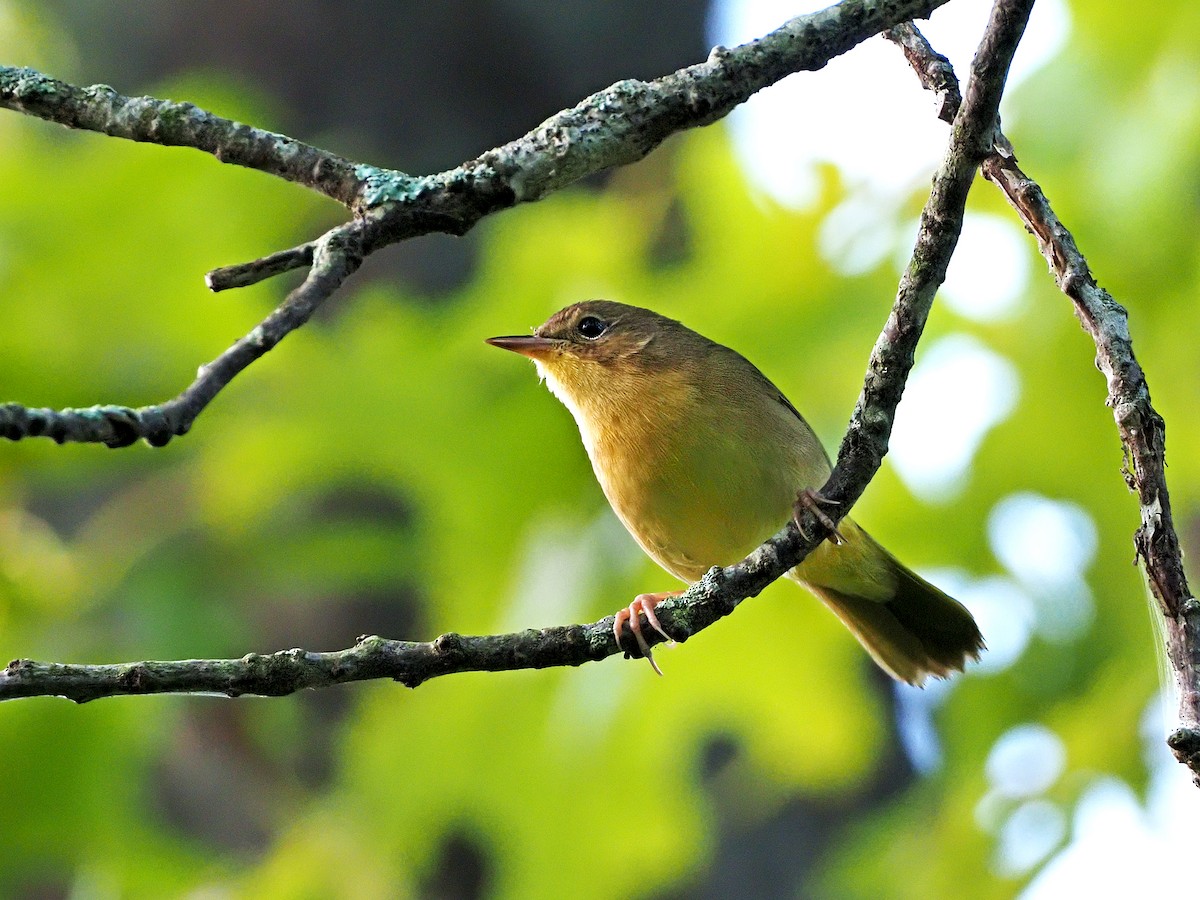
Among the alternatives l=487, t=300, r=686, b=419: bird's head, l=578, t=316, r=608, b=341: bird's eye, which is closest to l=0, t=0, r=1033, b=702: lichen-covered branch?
l=487, t=300, r=686, b=419: bird's head

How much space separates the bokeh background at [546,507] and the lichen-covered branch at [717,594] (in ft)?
9.00

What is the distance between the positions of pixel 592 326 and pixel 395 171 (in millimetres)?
3020

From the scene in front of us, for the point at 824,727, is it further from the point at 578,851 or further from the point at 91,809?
the point at 91,809

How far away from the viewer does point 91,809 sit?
188 inches

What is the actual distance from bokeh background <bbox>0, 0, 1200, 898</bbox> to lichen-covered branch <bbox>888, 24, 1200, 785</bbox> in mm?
2453

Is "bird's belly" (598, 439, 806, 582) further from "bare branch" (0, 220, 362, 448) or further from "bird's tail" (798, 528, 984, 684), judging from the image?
"bare branch" (0, 220, 362, 448)

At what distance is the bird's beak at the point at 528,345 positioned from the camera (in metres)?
4.34

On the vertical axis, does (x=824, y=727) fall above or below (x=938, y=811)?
above

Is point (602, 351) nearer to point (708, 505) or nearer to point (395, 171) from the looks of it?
point (708, 505)

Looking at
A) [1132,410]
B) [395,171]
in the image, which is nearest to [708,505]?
[1132,410]

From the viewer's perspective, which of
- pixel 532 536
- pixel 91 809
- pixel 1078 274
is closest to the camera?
pixel 1078 274

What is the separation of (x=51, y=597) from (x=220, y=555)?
0.72m

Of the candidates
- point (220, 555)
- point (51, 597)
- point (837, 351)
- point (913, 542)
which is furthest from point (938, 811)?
point (51, 597)

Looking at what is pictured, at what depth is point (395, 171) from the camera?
166cm
